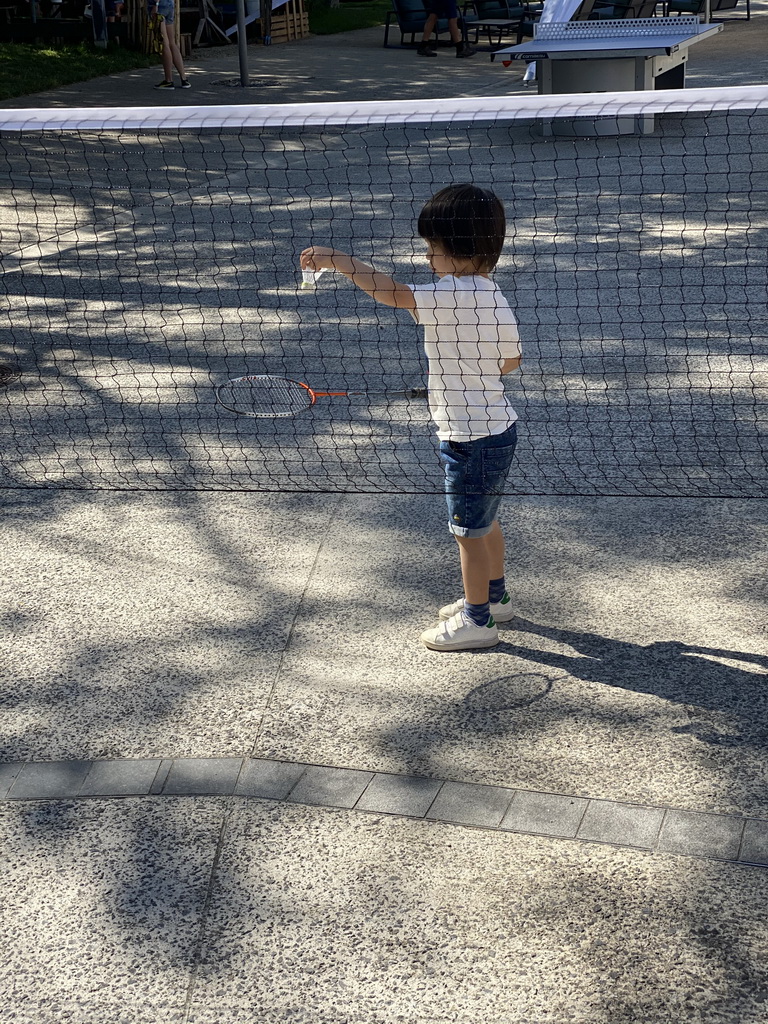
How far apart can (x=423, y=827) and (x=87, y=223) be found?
29.0 ft

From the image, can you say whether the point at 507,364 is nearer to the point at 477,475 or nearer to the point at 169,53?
the point at 477,475

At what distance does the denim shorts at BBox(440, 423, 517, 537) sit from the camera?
3.76 meters

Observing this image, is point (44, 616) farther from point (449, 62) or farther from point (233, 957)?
point (449, 62)

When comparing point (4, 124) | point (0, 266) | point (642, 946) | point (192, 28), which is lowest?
point (642, 946)

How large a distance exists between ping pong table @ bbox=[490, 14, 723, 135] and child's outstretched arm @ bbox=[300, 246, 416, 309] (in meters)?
10.5

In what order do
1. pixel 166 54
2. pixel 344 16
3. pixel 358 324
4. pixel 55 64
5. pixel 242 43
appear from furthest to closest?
pixel 344 16 < pixel 55 64 < pixel 166 54 < pixel 242 43 < pixel 358 324

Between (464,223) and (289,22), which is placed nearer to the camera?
(464,223)

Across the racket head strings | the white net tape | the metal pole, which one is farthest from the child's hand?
the metal pole

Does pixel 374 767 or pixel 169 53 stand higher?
pixel 169 53

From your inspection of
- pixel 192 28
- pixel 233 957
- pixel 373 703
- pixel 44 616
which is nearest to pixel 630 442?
pixel 373 703

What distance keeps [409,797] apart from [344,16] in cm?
2993

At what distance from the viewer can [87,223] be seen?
1063 cm

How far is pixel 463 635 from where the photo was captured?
398 cm

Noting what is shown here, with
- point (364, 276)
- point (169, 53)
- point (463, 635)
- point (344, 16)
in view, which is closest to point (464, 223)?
point (364, 276)
